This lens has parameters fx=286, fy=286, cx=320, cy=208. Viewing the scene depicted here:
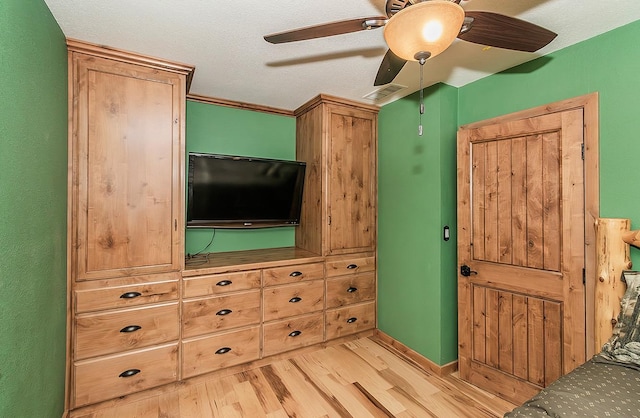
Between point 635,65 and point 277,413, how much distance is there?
10.3 ft

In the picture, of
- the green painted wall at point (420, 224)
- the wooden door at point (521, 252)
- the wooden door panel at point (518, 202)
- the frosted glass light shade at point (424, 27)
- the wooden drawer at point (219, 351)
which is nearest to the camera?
the frosted glass light shade at point (424, 27)

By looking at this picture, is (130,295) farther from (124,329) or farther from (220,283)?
(220,283)

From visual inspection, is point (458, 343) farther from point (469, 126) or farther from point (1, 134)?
point (1, 134)

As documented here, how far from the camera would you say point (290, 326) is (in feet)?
9.00

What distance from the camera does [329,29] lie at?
1.27 meters

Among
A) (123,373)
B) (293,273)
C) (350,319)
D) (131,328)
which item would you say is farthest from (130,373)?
(350,319)

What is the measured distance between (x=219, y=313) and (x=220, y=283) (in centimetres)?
25

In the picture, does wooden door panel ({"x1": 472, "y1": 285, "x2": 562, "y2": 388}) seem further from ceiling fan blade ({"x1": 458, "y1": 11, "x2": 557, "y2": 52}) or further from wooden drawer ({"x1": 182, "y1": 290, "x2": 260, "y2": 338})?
wooden drawer ({"x1": 182, "y1": 290, "x2": 260, "y2": 338})

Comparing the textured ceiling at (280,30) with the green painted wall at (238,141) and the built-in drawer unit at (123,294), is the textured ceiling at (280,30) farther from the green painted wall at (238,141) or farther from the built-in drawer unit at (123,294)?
the built-in drawer unit at (123,294)

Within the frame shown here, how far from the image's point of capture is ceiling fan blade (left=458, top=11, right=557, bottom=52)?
1.21 meters

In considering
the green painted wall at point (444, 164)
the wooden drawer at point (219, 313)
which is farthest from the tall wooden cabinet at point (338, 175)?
the wooden drawer at point (219, 313)

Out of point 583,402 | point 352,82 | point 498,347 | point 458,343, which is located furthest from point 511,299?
point 352,82

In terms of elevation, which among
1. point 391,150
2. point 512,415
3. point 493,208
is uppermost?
point 391,150

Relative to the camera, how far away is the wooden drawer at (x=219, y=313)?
7.57ft
